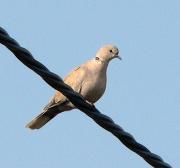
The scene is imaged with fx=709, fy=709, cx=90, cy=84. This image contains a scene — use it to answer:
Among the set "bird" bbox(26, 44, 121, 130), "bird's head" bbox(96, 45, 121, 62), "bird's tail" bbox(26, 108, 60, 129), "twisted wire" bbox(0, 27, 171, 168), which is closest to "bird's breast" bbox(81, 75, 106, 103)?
"bird" bbox(26, 44, 121, 130)

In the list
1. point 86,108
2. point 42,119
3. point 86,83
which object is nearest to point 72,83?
point 86,83

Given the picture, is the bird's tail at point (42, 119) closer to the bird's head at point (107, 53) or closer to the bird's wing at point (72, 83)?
the bird's wing at point (72, 83)

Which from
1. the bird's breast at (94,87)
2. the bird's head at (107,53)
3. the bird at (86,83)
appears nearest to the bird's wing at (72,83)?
the bird at (86,83)

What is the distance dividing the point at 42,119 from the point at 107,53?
1.15 meters

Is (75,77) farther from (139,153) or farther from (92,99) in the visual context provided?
(139,153)

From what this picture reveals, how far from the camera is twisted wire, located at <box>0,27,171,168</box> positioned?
423 centimetres

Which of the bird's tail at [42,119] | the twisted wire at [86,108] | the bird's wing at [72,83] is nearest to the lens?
the twisted wire at [86,108]

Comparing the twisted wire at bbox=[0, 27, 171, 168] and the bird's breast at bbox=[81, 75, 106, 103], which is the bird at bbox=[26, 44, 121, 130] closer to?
the bird's breast at bbox=[81, 75, 106, 103]

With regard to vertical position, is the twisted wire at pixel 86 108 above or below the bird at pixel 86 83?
below

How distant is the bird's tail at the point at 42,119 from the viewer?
8625mm

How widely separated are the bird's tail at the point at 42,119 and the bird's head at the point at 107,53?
87 cm

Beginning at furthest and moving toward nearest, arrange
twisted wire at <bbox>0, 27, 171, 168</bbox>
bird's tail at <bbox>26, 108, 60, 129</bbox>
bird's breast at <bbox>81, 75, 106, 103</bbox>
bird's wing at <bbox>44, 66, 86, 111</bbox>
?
bird's tail at <bbox>26, 108, 60, 129</bbox> < bird's wing at <bbox>44, 66, 86, 111</bbox> < bird's breast at <bbox>81, 75, 106, 103</bbox> < twisted wire at <bbox>0, 27, 171, 168</bbox>

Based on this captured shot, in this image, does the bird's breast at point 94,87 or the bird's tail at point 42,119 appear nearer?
the bird's breast at point 94,87

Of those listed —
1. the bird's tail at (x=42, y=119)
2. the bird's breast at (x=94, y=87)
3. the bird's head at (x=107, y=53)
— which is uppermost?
the bird's head at (x=107, y=53)
